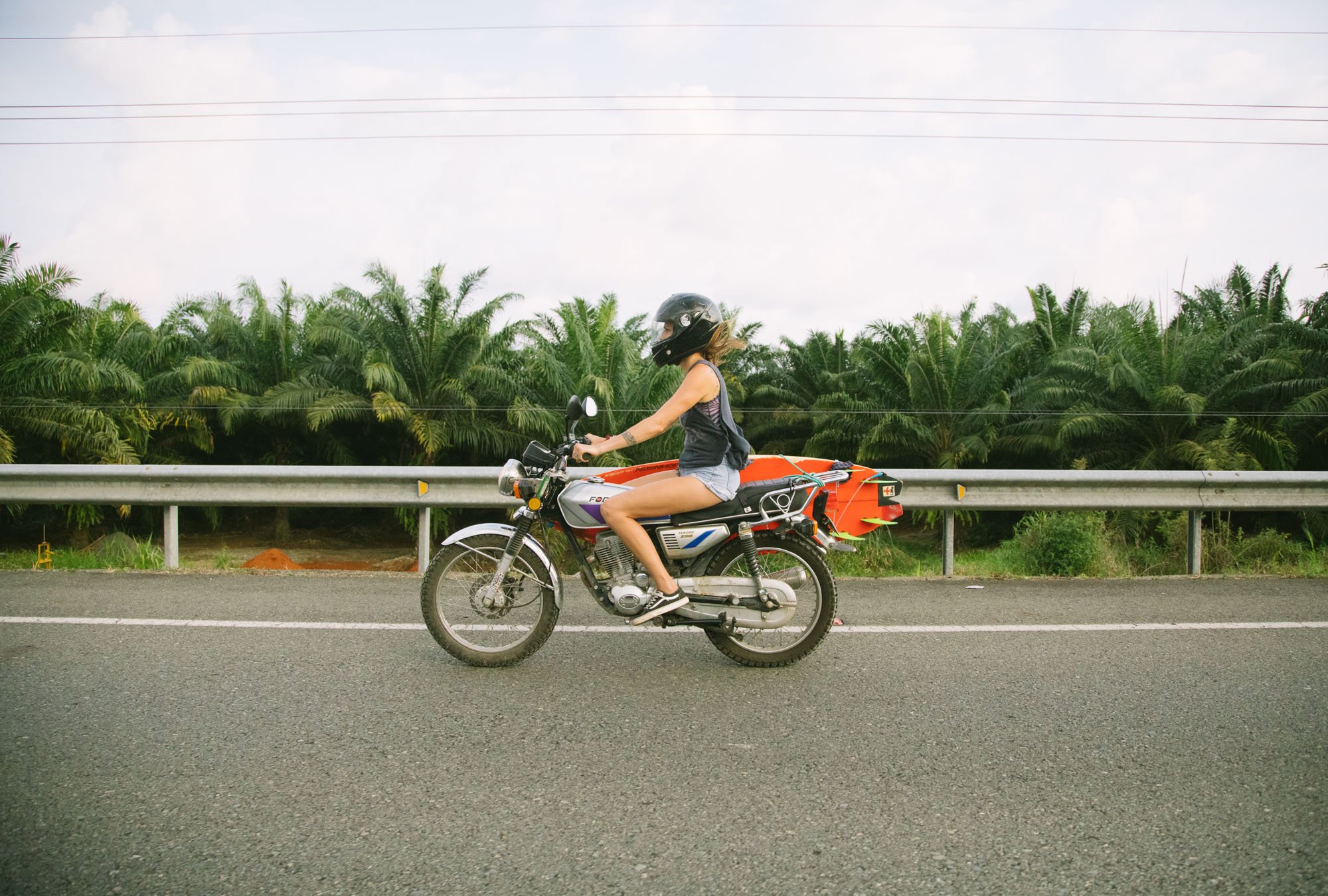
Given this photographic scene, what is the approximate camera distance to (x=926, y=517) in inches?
634

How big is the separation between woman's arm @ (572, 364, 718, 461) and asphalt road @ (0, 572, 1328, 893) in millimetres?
1084

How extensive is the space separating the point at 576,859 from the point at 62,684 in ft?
9.39

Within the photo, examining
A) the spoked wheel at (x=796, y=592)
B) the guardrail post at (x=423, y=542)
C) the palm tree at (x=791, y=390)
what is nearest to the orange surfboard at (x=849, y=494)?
the spoked wheel at (x=796, y=592)

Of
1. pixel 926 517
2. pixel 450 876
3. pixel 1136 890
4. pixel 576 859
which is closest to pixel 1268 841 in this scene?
pixel 1136 890

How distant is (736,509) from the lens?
439cm

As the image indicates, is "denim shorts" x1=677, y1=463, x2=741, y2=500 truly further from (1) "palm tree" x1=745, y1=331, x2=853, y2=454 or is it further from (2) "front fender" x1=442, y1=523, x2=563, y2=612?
(1) "palm tree" x1=745, y1=331, x2=853, y2=454

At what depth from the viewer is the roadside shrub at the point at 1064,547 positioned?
7.56 metres

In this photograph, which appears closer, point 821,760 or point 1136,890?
point 1136,890

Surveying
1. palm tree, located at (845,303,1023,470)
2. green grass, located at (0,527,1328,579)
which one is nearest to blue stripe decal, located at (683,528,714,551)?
green grass, located at (0,527,1328,579)

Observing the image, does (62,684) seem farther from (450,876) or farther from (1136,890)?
(1136,890)

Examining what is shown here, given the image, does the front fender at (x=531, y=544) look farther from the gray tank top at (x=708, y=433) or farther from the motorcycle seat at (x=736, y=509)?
the gray tank top at (x=708, y=433)

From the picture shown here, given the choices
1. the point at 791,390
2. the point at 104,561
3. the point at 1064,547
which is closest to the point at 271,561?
the point at 104,561

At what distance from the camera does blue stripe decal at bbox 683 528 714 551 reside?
4398 mm

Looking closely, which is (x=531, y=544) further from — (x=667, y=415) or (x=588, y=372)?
(x=588, y=372)
